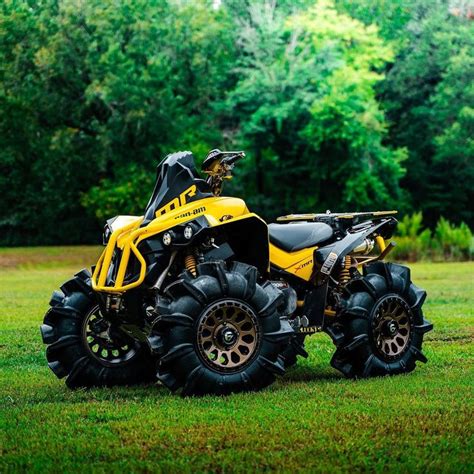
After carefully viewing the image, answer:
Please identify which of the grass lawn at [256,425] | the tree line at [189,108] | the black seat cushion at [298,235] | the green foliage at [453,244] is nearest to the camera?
the grass lawn at [256,425]

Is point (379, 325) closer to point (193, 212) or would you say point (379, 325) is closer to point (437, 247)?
point (193, 212)

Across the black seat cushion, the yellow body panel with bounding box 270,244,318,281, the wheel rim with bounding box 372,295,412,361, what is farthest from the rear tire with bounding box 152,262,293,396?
the wheel rim with bounding box 372,295,412,361

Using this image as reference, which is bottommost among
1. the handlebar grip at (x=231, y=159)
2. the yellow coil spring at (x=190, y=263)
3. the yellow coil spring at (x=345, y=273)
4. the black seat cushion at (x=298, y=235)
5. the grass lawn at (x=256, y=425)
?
the grass lawn at (x=256, y=425)

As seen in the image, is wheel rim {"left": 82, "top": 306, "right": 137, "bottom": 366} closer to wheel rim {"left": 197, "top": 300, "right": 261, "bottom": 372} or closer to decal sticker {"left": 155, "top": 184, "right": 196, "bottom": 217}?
decal sticker {"left": 155, "top": 184, "right": 196, "bottom": 217}

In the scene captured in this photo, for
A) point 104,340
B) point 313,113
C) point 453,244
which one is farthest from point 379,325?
point 313,113

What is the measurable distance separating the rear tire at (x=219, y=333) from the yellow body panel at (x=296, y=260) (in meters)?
0.89

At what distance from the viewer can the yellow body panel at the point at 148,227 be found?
901cm

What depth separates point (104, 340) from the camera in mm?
9867

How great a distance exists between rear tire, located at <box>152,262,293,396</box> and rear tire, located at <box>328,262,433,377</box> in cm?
92

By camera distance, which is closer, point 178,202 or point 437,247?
point 178,202

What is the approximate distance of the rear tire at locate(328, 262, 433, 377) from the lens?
9.76 m

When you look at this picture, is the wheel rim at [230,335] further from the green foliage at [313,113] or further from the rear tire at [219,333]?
the green foliage at [313,113]

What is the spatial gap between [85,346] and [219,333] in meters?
1.48

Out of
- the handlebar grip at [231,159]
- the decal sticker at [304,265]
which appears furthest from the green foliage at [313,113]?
the handlebar grip at [231,159]
